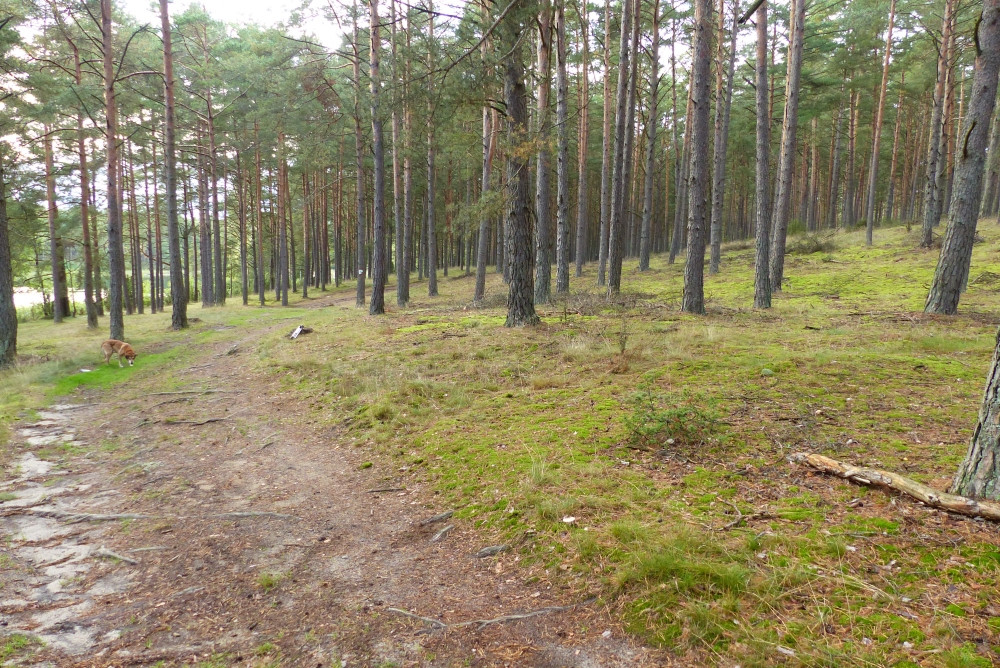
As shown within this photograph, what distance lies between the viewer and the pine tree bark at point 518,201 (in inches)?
374

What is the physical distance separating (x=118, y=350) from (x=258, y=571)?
10.6 m

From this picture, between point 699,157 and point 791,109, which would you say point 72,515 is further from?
point 791,109

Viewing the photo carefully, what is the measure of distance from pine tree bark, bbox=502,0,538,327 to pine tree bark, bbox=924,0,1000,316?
745cm

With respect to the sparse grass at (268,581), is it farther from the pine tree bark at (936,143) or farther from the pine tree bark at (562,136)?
the pine tree bark at (936,143)

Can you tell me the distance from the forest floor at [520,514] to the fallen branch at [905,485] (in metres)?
0.07

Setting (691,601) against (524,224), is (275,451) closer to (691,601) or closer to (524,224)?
(691,601)

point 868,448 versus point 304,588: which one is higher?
point 868,448

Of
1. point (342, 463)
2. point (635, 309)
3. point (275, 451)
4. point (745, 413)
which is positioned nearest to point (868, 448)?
point (745, 413)

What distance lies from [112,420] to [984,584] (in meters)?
9.56

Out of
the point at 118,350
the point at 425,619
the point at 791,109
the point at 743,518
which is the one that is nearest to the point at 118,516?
the point at 425,619

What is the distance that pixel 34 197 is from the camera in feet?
71.3

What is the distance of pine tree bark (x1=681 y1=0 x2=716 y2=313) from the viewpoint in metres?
10.4

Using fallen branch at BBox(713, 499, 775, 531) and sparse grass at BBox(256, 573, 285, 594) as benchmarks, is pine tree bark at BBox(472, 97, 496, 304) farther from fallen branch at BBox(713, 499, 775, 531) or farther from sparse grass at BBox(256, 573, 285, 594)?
fallen branch at BBox(713, 499, 775, 531)

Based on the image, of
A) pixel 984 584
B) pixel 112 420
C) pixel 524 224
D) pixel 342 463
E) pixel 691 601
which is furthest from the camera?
pixel 524 224
